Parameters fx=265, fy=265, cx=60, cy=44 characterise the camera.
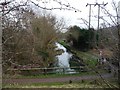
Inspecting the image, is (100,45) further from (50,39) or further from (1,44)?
(50,39)

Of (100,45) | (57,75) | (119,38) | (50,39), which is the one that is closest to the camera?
(119,38)

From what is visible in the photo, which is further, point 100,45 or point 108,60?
point 100,45

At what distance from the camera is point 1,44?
1.36 metres

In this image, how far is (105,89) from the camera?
6.75 feet

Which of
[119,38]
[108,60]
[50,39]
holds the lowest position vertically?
[108,60]

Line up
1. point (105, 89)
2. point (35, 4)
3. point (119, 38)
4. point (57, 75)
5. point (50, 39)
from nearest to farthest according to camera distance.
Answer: point (35, 4) → point (119, 38) → point (105, 89) → point (57, 75) → point (50, 39)

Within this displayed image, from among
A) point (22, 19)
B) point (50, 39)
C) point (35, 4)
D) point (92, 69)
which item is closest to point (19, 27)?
point (22, 19)

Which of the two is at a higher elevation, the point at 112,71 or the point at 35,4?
the point at 35,4

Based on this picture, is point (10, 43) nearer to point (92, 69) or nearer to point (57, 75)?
point (92, 69)

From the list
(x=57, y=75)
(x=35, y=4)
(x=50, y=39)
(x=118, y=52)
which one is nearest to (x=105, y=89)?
(x=118, y=52)

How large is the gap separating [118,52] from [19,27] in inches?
35.4

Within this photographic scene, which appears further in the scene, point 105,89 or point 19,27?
point 105,89

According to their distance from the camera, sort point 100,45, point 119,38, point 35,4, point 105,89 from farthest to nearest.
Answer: point 100,45 < point 105,89 < point 119,38 < point 35,4

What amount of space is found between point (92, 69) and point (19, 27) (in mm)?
830
